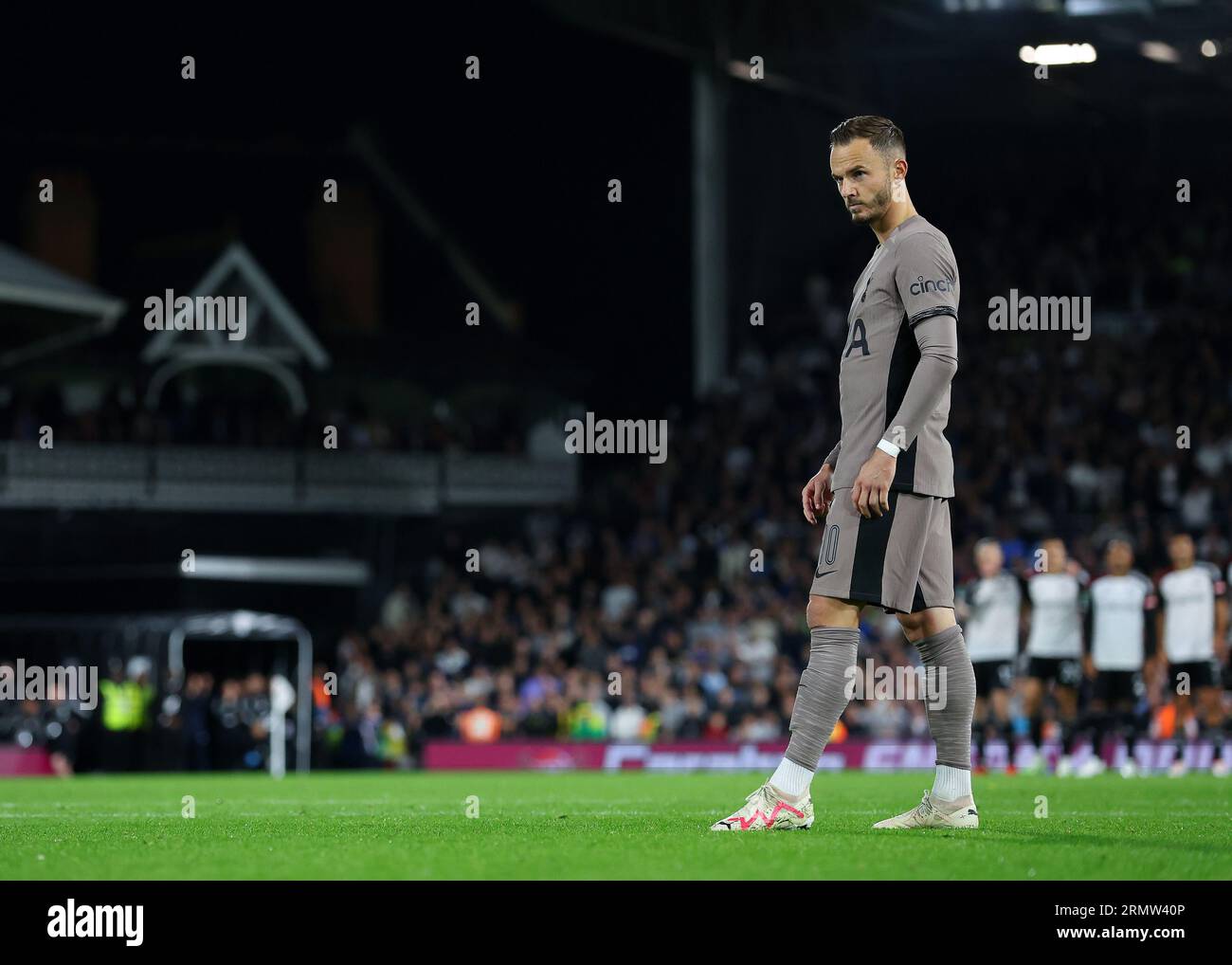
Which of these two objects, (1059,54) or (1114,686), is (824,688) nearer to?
(1114,686)

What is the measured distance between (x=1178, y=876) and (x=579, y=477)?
117ft

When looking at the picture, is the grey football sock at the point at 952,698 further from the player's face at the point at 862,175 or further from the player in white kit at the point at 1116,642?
the player in white kit at the point at 1116,642

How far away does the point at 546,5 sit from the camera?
3831 centimetres

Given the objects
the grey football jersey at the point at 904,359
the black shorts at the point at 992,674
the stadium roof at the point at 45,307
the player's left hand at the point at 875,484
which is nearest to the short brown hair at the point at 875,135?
the grey football jersey at the point at 904,359

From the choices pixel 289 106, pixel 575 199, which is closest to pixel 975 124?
pixel 575 199

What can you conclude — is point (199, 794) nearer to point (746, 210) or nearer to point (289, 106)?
point (746, 210)

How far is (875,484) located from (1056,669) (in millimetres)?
12447

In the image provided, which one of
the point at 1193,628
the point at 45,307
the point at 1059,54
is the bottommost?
the point at 1193,628

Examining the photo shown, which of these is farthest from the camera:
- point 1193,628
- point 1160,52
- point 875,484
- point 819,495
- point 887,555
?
point 1160,52

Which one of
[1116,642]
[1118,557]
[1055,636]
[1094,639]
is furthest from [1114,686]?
[1118,557]

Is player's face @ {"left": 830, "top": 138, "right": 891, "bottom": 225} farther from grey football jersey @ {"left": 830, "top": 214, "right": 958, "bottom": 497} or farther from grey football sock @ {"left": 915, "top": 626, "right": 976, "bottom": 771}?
grey football sock @ {"left": 915, "top": 626, "right": 976, "bottom": 771}

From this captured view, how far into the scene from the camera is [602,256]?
43.2 m

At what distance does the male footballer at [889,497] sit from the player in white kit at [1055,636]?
1124 cm

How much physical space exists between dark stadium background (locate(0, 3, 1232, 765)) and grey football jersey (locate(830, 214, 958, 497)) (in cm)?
1826
